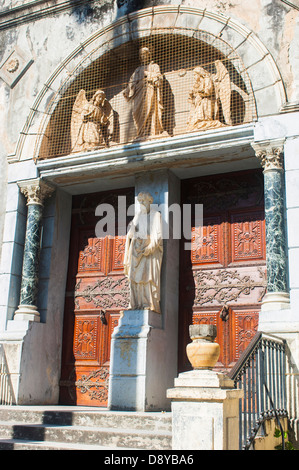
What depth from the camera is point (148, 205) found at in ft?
30.9

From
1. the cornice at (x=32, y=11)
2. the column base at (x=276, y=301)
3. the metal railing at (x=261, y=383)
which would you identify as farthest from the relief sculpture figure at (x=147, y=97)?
the metal railing at (x=261, y=383)

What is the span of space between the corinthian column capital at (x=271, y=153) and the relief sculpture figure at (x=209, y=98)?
96 centimetres

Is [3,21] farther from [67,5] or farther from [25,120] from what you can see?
[25,120]

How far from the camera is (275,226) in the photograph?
816cm

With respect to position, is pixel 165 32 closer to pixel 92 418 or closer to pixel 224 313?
pixel 224 313

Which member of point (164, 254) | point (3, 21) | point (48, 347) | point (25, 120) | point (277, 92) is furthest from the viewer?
point (3, 21)

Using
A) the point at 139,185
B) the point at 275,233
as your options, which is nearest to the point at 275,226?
the point at 275,233

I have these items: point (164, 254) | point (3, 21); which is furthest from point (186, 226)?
point (3, 21)

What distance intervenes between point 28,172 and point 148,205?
2481 millimetres

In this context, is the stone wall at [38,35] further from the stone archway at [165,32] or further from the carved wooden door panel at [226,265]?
the carved wooden door panel at [226,265]

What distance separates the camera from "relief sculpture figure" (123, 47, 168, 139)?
9.80 m

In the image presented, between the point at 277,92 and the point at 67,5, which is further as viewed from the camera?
the point at 67,5

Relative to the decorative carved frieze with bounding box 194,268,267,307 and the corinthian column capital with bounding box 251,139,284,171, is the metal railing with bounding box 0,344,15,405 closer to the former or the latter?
the decorative carved frieze with bounding box 194,268,267,307

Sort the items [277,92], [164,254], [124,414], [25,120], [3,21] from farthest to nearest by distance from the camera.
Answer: [3,21] < [25,120] < [164,254] < [277,92] < [124,414]
